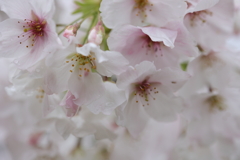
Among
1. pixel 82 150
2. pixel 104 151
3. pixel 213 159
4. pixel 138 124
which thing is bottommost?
pixel 213 159

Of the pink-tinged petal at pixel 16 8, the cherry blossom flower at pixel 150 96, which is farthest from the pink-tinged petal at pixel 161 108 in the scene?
the pink-tinged petal at pixel 16 8

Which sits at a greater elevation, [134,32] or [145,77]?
[134,32]

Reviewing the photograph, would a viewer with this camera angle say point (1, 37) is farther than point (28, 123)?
No

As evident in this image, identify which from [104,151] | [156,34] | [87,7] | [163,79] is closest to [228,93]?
[163,79]

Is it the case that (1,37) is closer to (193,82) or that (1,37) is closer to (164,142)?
(193,82)

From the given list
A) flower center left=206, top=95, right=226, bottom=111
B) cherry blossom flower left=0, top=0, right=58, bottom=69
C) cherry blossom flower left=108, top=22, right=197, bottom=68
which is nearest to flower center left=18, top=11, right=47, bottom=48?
cherry blossom flower left=0, top=0, right=58, bottom=69

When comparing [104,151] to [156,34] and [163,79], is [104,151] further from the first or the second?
[156,34]

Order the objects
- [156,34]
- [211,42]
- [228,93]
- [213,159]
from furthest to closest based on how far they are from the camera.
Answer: [213,159] → [228,93] → [211,42] → [156,34]

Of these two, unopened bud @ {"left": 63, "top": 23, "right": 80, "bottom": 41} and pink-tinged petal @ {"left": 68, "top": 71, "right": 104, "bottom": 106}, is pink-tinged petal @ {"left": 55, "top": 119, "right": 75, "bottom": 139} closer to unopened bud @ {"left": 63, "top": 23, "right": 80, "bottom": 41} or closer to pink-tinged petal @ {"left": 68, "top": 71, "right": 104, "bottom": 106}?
pink-tinged petal @ {"left": 68, "top": 71, "right": 104, "bottom": 106}

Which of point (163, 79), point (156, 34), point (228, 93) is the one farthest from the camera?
point (228, 93)
